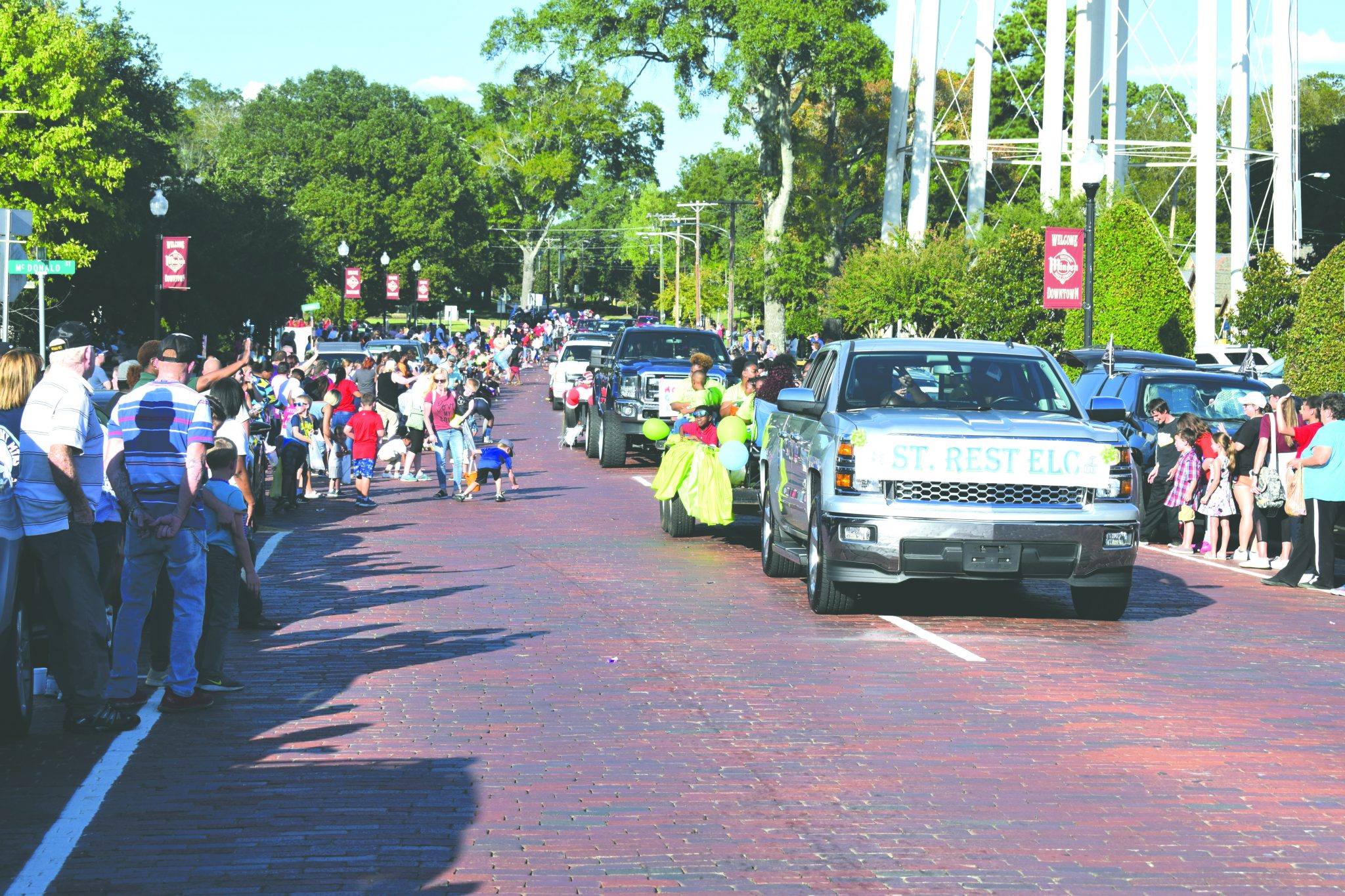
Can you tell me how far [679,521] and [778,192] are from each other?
4312cm

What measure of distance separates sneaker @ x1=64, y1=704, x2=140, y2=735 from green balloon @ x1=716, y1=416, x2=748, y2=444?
8.99 metres

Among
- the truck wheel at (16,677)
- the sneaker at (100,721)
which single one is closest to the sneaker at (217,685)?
the sneaker at (100,721)

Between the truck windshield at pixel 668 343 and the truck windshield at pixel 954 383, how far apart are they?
14.8 meters

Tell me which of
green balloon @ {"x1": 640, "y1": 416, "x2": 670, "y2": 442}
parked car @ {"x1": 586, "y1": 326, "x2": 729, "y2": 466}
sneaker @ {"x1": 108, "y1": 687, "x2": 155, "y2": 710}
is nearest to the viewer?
sneaker @ {"x1": 108, "y1": 687, "x2": 155, "y2": 710}

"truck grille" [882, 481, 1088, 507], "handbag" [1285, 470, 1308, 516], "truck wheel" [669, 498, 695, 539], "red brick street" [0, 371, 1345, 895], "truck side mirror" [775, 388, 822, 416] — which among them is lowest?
"red brick street" [0, 371, 1345, 895]

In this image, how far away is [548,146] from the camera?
10556 centimetres

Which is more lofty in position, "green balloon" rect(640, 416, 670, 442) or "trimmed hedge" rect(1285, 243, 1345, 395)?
"trimmed hedge" rect(1285, 243, 1345, 395)

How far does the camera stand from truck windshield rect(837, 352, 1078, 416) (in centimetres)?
1279

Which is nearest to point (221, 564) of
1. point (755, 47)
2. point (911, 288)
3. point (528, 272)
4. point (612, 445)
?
point (612, 445)

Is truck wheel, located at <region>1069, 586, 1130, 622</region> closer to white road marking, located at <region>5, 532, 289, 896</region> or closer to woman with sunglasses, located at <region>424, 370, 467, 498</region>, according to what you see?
white road marking, located at <region>5, 532, 289, 896</region>

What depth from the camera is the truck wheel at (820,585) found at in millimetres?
12047

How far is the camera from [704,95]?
55594mm

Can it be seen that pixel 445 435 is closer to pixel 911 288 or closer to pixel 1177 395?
pixel 1177 395

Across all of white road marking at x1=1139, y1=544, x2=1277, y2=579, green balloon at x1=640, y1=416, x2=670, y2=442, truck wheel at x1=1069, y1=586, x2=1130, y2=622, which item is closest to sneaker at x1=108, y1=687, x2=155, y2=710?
truck wheel at x1=1069, y1=586, x2=1130, y2=622
